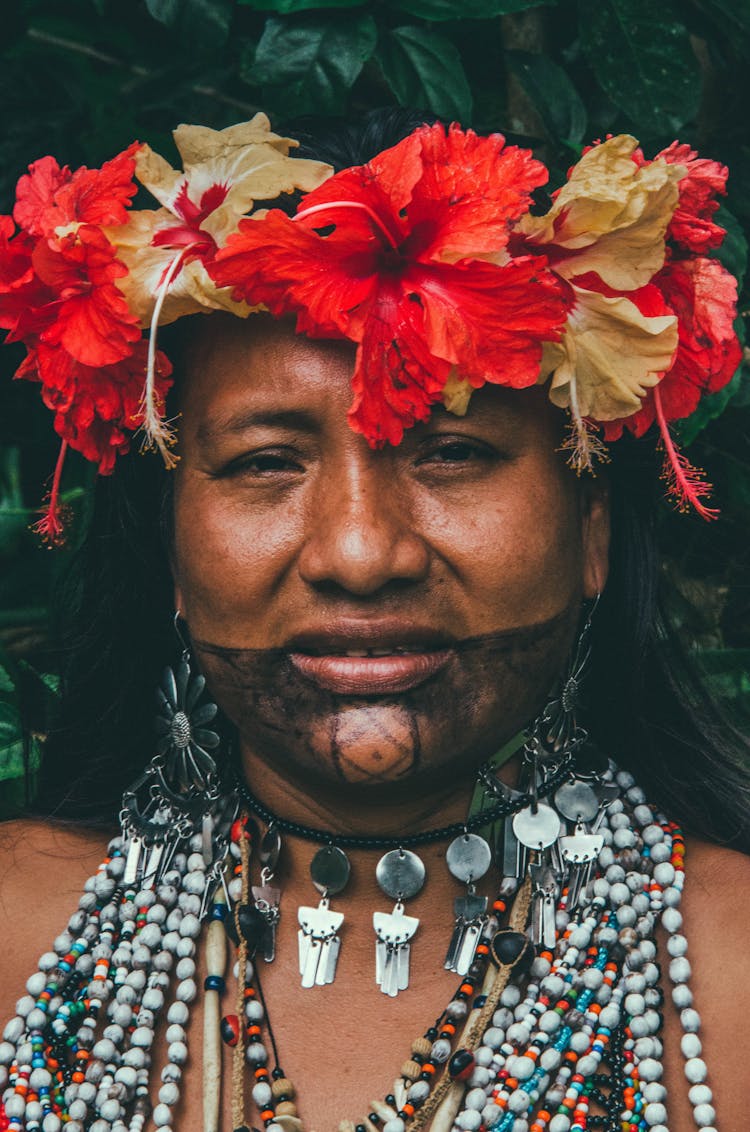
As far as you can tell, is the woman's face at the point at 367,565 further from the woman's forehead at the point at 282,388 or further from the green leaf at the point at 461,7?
the green leaf at the point at 461,7

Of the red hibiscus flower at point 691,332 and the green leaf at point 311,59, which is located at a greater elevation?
the green leaf at point 311,59

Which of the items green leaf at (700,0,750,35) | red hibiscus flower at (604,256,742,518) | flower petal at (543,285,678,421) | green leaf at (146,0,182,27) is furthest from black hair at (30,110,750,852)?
green leaf at (700,0,750,35)

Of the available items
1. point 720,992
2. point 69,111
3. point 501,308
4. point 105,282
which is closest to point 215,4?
point 69,111

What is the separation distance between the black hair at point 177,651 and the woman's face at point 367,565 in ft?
1.07

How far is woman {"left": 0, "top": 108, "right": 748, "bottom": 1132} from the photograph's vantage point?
222 cm

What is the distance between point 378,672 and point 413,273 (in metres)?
0.59

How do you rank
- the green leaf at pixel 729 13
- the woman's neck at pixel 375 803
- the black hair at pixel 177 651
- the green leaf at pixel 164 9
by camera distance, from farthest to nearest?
the green leaf at pixel 729 13 < the green leaf at pixel 164 9 < the black hair at pixel 177 651 < the woman's neck at pixel 375 803

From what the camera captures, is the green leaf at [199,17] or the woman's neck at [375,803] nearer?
the woman's neck at [375,803]

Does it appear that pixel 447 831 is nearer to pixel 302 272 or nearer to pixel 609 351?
pixel 609 351

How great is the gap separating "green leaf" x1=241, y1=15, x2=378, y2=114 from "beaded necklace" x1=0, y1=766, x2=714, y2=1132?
1.34 m

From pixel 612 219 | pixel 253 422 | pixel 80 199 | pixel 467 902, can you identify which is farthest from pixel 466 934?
pixel 80 199

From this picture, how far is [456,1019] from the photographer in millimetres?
2373

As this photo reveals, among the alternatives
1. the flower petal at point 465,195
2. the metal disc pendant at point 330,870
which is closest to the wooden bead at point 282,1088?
the metal disc pendant at point 330,870

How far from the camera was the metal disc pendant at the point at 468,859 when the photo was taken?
2461 mm
